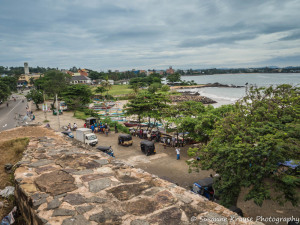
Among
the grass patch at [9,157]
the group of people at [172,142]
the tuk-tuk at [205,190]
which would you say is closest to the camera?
the grass patch at [9,157]

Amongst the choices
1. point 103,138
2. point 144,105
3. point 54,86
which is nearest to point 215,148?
point 144,105

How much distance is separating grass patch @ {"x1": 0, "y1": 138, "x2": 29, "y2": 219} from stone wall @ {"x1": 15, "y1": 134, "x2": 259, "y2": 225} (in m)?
1.16

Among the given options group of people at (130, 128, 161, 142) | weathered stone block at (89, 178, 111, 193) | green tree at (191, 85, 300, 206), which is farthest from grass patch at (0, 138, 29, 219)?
group of people at (130, 128, 161, 142)

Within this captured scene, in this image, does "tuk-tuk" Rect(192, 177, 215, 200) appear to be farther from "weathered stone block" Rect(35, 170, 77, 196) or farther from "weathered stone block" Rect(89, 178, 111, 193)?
"weathered stone block" Rect(35, 170, 77, 196)

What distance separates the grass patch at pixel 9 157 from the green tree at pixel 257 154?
24.7 feet

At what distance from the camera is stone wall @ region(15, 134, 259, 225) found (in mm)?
3324

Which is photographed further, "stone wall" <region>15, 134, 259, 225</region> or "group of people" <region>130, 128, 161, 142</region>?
"group of people" <region>130, 128, 161, 142</region>

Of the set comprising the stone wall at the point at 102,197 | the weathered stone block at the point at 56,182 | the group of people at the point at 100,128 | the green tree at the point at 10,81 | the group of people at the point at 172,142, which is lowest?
the group of people at the point at 172,142

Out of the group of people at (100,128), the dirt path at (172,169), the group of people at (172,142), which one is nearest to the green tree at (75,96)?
the group of people at (100,128)

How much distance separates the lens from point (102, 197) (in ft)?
12.8

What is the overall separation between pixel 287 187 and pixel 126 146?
15.2 m

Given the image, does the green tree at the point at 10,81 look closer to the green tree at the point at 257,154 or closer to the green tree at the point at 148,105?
the green tree at the point at 148,105

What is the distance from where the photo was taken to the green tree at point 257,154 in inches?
309

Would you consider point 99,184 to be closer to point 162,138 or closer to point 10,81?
point 162,138
